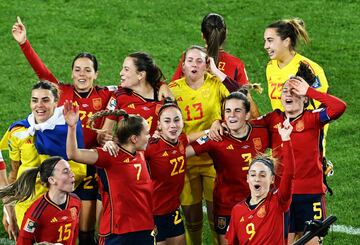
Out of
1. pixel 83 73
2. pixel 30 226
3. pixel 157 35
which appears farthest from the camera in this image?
pixel 157 35

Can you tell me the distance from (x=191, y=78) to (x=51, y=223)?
203 centimetres

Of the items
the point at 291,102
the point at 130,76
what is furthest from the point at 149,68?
the point at 291,102

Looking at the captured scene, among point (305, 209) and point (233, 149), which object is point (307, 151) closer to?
point (305, 209)

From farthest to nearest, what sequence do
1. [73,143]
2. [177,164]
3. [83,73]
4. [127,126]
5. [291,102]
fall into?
[83,73] < [177,164] < [291,102] < [127,126] < [73,143]

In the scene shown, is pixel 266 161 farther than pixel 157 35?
No

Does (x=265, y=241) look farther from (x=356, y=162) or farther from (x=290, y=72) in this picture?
(x=356, y=162)

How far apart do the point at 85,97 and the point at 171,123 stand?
3.57 feet

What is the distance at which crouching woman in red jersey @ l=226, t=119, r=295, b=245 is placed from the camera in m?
8.02

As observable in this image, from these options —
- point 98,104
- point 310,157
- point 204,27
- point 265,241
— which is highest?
point 204,27

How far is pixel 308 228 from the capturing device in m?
6.91

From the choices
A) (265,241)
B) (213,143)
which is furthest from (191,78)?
(265,241)

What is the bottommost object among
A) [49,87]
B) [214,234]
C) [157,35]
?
[214,234]

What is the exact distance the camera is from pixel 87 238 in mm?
9625

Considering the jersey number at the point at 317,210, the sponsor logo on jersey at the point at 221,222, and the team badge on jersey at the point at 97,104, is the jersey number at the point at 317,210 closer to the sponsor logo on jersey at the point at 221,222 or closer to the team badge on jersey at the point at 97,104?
the sponsor logo on jersey at the point at 221,222
